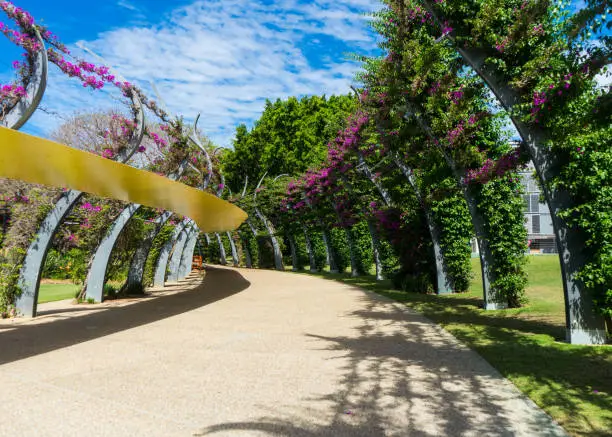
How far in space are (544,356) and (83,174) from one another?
6481mm

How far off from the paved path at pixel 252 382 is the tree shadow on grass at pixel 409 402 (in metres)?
0.01

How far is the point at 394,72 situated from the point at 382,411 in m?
8.78

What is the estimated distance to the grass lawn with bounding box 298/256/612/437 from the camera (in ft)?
12.7

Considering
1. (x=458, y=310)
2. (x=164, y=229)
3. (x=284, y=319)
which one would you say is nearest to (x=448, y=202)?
(x=458, y=310)

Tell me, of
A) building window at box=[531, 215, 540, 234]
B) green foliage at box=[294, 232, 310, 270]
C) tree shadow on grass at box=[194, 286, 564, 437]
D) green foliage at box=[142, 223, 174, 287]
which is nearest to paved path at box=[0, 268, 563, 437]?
tree shadow on grass at box=[194, 286, 564, 437]

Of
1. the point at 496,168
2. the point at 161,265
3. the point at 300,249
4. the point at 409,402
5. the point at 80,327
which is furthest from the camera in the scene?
the point at 300,249

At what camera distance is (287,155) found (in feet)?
125

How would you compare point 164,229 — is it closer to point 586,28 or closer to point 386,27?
point 386,27

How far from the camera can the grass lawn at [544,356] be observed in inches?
152

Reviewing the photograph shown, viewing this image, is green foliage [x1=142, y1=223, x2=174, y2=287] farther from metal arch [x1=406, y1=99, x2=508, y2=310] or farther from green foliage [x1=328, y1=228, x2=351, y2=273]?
metal arch [x1=406, y1=99, x2=508, y2=310]

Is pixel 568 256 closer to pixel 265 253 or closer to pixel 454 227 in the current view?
pixel 454 227

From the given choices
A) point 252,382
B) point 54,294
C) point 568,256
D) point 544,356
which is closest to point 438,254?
point 568,256

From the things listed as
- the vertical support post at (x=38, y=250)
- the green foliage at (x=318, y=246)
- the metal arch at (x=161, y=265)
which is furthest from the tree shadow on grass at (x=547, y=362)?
the green foliage at (x=318, y=246)

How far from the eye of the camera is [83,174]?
6.50m
